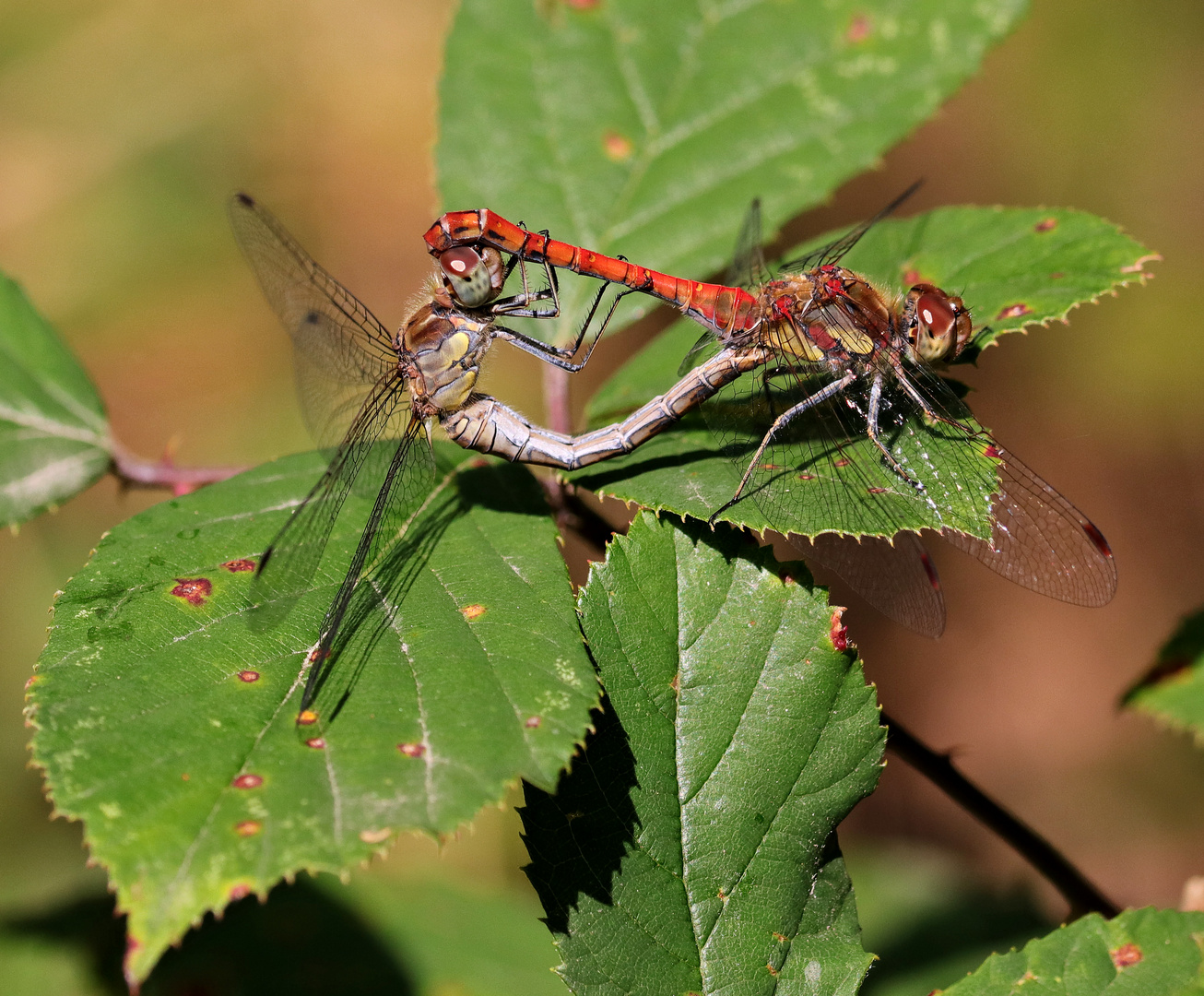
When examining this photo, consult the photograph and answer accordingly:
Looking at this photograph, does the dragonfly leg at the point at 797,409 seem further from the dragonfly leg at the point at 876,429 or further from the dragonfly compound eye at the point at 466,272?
the dragonfly compound eye at the point at 466,272

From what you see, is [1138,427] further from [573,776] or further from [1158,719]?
[573,776]

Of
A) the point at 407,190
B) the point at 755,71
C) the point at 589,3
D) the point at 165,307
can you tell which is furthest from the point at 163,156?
the point at 755,71

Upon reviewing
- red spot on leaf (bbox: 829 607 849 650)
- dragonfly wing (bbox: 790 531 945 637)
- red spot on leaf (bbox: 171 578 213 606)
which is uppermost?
red spot on leaf (bbox: 171 578 213 606)

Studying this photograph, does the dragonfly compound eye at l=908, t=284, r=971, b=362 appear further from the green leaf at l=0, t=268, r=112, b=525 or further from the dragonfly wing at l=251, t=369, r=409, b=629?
the green leaf at l=0, t=268, r=112, b=525

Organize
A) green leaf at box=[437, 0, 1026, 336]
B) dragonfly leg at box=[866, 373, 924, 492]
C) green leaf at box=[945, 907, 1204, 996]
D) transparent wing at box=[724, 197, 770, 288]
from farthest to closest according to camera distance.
Result: green leaf at box=[437, 0, 1026, 336]
transparent wing at box=[724, 197, 770, 288]
dragonfly leg at box=[866, 373, 924, 492]
green leaf at box=[945, 907, 1204, 996]

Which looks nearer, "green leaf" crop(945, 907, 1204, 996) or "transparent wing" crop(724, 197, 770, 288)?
"green leaf" crop(945, 907, 1204, 996)

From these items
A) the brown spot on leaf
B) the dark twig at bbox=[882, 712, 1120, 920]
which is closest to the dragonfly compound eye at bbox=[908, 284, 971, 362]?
the brown spot on leaf
